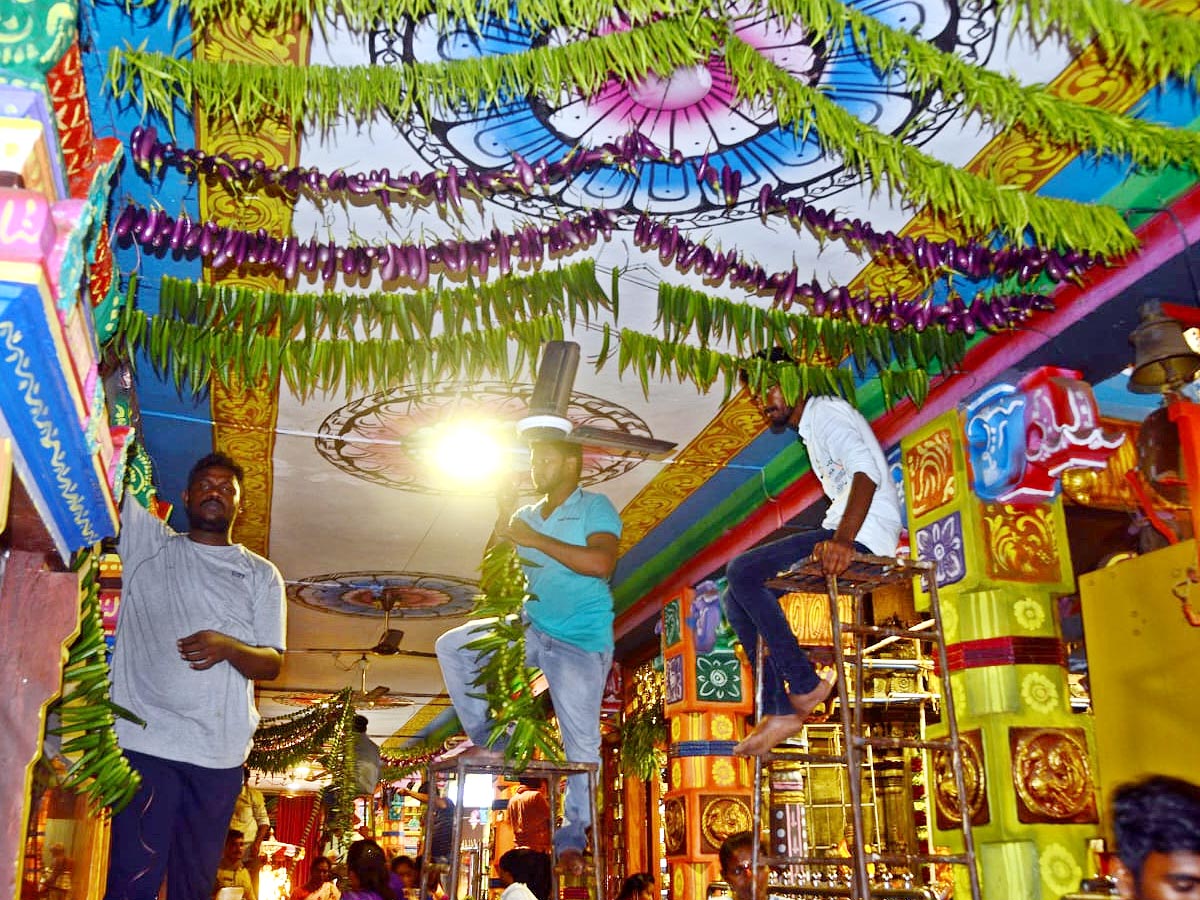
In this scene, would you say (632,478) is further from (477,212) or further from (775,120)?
(775,120)

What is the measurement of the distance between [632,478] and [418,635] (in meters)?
6.25

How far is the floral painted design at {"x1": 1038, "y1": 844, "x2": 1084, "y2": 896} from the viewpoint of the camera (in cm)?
526

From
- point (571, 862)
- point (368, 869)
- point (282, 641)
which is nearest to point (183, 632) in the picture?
point (282, 641)

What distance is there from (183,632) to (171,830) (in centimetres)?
65

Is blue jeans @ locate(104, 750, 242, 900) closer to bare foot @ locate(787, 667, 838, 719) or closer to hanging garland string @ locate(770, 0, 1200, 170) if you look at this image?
bare foot @ locate(787, 667, 838, 719)

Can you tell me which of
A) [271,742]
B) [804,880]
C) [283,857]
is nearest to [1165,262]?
[804,880]

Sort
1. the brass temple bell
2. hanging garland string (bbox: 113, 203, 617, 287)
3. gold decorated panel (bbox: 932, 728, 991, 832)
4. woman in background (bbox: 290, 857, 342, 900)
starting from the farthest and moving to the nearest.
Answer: woman in background (bbox: 290, 857, 342, 900), gold decorated panel (bbox: 932, 728, 991, 832), the brass temple bell, hanging garland string (bbox: 113, 203, 617, 287)

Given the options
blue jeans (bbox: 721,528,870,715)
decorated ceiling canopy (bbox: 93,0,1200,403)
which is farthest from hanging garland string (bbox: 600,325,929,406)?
blue jeans (bbox: 721,528,870,715)

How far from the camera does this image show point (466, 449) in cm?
757

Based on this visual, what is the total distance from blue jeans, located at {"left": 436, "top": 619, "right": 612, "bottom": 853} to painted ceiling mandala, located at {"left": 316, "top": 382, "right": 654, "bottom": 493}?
2407mm

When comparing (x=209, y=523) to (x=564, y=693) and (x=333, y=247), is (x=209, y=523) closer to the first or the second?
(x=333, y=247)

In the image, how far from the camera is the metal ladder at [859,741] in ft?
12.9

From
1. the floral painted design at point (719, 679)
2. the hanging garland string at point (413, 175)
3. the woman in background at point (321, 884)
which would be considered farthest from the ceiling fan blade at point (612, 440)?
the woman in background at point (321, 884)

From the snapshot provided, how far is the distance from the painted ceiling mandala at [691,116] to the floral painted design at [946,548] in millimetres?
2115
